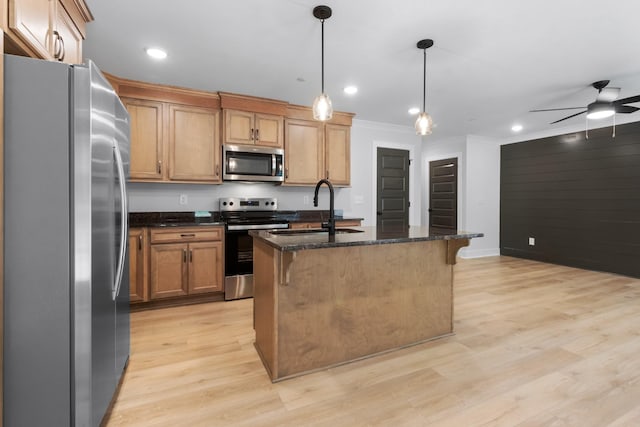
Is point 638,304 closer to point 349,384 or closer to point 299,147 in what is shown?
point 349,384

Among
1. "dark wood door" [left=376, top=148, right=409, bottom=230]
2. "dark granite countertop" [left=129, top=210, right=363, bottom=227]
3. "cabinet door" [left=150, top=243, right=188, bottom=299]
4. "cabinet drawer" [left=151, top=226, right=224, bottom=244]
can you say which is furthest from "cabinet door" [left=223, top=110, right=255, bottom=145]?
→ "dark wood door" [left=376, top=148, right=409, bottom=230]

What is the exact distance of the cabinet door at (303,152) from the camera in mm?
4066

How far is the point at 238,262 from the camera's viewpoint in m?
3.47

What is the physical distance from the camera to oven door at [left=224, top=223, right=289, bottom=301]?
3.43 m

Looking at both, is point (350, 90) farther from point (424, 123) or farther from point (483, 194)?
point (483, 194)

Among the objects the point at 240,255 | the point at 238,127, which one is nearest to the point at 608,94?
the point at 238,127

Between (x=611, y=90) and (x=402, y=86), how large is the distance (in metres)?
2.24

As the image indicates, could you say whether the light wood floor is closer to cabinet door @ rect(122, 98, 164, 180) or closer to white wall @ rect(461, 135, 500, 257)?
cabinet door @ rect(122, 98, 164, 180)

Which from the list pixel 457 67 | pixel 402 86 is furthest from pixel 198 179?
pixel 457 67

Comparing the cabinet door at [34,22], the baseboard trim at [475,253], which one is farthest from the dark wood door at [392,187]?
the cabinet door at [34,22]

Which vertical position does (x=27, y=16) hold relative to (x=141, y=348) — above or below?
above

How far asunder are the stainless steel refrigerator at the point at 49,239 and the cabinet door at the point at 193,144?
2.34 metres

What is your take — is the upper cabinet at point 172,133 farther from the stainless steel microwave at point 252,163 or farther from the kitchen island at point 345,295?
the kitchen island at point 345,295

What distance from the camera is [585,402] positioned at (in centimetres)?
171
